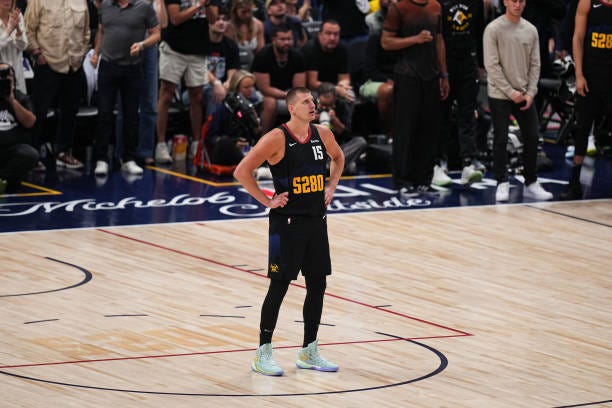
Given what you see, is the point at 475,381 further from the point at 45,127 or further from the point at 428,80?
the point at 45,127

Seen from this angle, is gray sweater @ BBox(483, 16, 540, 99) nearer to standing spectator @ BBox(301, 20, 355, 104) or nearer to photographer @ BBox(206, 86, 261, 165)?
standing spectator @ BBox(301, 20, 355, 104)

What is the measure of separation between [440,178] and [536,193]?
1145 mm

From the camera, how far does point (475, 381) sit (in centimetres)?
789

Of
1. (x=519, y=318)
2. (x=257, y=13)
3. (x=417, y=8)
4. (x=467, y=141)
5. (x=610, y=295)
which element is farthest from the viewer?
(x=257, y=13)

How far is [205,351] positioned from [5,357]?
123cm

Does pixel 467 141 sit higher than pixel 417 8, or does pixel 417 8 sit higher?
pixel 417 8

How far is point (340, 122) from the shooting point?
50.4 feet

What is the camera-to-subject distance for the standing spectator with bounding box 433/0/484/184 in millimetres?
14492

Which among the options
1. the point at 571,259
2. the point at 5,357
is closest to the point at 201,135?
the point at 571,259

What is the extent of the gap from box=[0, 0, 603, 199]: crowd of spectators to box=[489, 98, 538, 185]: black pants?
0.62 feet

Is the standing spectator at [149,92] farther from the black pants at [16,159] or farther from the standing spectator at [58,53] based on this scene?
the black pants at [16,159]

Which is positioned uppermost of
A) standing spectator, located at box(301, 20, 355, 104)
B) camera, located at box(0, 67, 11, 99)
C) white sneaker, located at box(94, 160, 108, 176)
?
standing spectator, located at box(301, 20, 355, 104)

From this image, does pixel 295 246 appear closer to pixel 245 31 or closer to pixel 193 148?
pixel 193 148

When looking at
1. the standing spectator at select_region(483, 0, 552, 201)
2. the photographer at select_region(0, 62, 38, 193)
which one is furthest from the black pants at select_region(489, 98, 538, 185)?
the photographer at select_region(0, 62, 38, 193)
